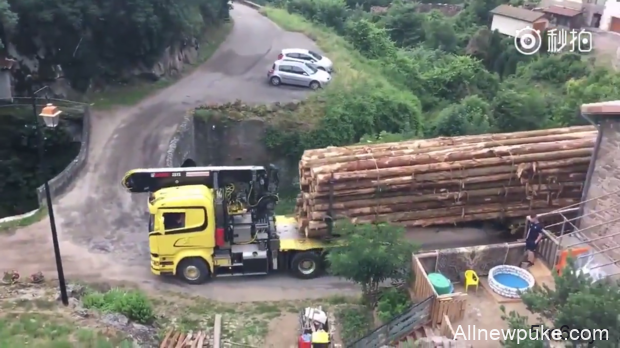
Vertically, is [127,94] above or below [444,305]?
above

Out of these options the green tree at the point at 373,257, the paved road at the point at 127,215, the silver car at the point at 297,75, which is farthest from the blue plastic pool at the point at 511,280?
the silver car at the point at 297,75

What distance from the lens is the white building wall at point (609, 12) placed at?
54.6 metres

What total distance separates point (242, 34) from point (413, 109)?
1474 cm

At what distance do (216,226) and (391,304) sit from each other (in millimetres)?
5376

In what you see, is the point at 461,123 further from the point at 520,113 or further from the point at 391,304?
the point at 391,304

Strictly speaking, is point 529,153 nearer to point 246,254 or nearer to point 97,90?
point 246,254

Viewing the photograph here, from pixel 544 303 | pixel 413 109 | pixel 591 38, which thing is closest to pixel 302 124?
pixel 413 109

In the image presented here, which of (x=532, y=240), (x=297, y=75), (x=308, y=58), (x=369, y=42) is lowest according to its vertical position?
(x=532, y=240)

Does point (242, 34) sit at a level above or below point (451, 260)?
above

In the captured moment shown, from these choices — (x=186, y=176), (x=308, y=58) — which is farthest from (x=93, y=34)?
(x=186, y=176)

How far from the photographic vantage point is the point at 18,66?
28453 millimetres

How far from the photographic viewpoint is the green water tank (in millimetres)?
14203

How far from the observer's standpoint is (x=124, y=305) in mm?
15562

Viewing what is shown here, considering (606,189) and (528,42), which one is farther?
(528,42)
